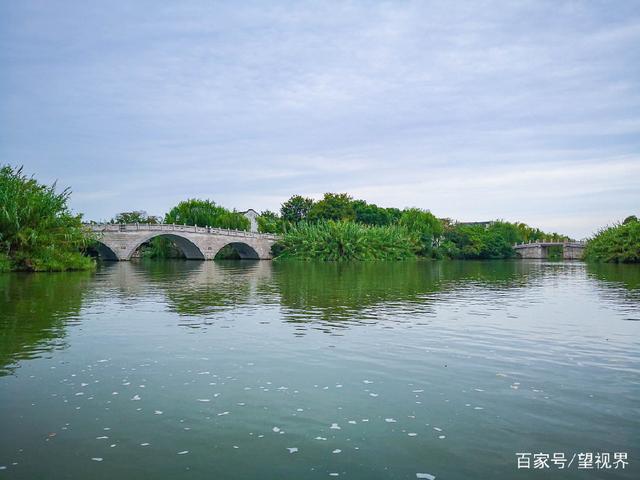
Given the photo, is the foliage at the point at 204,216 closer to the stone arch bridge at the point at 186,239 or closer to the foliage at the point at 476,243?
the stone arch bridge at the point at 186,239

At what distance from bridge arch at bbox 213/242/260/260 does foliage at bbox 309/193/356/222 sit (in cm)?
1148

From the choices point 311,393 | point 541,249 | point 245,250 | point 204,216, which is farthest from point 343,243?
point 311,393

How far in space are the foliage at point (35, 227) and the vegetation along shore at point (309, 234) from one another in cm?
4

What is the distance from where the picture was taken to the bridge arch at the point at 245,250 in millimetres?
64588

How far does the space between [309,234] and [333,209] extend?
1535cm

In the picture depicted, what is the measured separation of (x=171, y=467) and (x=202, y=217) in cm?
6805

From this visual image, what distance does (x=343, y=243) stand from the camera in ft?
190

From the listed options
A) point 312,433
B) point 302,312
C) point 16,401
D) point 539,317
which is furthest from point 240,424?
point 539,317

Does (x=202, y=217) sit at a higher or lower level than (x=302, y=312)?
higher

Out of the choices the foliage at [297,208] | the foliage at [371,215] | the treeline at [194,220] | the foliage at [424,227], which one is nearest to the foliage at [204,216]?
the treeline at [194,220]

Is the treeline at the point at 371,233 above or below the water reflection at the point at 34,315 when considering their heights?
above

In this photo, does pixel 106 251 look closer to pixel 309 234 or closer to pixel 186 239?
pixel 186 239

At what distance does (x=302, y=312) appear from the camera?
48.3 ft

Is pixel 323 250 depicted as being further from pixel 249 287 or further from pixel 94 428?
pixel 94 428
